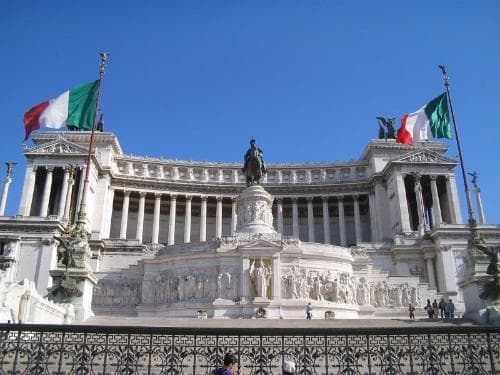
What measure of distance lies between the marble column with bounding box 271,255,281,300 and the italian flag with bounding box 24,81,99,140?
1716cm

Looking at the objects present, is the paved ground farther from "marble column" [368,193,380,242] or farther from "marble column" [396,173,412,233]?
"marble column" [368,193,380,242]

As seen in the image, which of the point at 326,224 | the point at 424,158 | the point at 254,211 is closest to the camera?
the point at 254,211

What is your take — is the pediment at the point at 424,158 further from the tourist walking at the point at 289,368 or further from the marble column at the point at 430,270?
the tourist walking at the point at 289,368

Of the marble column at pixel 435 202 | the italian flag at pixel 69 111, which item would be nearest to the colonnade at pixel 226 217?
the marble column at pixel 435 202

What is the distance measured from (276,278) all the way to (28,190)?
44541mm

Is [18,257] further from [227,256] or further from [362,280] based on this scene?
[362,280]

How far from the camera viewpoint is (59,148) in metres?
68.5

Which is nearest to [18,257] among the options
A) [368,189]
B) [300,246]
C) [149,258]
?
[149,258]

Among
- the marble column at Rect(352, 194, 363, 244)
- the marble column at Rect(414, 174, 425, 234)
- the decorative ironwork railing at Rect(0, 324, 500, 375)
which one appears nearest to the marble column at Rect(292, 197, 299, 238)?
the marble column at Rect(352, 194, 363, 244)

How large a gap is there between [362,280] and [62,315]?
90.4 feet

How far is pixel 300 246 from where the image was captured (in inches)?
1534

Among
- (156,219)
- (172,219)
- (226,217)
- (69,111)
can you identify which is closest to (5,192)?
(156,219)

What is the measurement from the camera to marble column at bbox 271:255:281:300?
118 ft

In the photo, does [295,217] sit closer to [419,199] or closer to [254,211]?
[419,199]
